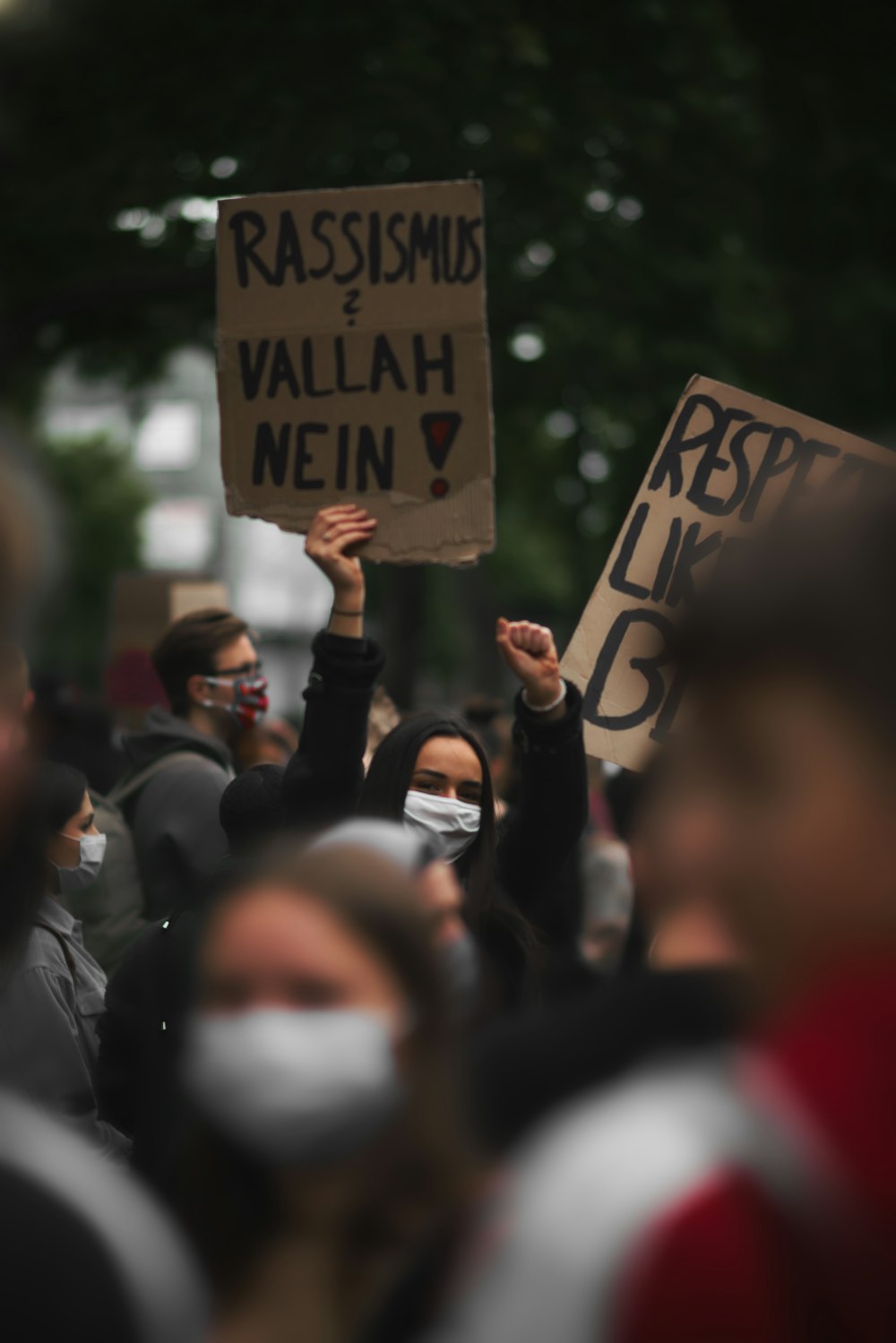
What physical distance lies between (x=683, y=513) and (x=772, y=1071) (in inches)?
108

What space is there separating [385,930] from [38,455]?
0.72 meters

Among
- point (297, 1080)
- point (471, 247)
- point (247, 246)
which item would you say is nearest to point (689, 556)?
point (471, 247)

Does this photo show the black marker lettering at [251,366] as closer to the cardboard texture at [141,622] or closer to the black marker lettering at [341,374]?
the black marker lettering at [341,374]

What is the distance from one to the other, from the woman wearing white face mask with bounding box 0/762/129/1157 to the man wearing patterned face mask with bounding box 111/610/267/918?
1.00 meters

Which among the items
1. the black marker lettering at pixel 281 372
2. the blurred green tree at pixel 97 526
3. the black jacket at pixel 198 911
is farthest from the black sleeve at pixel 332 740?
the blurred green tree at pixel 97 526

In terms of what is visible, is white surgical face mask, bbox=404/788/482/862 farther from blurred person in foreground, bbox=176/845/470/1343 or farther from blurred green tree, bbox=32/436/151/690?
blurred green tree, bbox=32/436/151/690

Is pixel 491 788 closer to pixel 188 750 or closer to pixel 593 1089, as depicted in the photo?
pixel 188 750

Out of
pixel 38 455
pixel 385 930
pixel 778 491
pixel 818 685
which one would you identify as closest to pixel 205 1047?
pixel 385 930

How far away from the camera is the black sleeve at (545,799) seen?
313 centimetres

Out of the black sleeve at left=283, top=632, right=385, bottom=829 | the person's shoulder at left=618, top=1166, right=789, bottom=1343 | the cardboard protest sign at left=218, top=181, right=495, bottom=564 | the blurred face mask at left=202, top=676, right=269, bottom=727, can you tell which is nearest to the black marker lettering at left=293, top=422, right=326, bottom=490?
the cardboard protest sign at left=218, top=181, right=495, bottom=564

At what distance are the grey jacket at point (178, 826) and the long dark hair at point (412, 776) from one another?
3.78 feet

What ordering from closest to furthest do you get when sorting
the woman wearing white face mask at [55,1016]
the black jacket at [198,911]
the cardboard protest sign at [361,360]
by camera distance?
1. the woman wearing white face mask at [55,1016]
2. the black jacket at [198,911]
3. the cardboard protest sign at [361,360]

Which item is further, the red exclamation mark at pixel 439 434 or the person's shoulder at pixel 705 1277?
the red exclamation mark at pixel 439 434

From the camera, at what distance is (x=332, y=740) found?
2.76m
